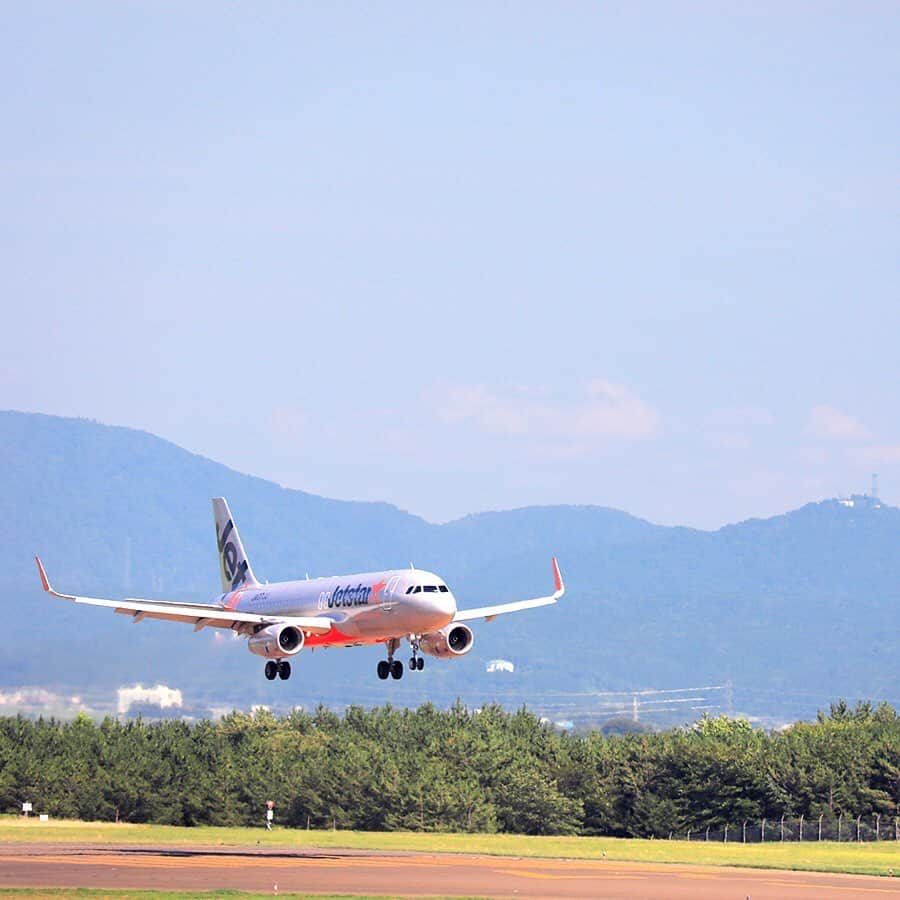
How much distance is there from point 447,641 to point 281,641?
9.57 meters

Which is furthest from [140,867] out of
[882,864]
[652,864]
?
[882,864]

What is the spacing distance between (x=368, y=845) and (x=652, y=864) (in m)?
31.9

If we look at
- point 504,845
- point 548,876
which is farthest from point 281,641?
point 504,845

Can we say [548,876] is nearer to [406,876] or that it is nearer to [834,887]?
[406,876]

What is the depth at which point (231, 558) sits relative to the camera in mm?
133375

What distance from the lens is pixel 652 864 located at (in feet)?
458

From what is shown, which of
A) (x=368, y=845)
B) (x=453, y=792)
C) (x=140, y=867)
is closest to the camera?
(x=140, y=867)

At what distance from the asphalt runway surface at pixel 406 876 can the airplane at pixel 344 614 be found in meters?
12.6

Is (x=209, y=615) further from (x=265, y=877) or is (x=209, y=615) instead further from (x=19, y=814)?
(x=19, y=814)

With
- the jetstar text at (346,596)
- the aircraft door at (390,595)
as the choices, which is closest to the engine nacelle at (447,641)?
the jetstar text at (346,596)

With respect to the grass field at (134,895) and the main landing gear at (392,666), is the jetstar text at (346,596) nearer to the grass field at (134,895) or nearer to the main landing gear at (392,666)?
the main landing gear at (392,666)

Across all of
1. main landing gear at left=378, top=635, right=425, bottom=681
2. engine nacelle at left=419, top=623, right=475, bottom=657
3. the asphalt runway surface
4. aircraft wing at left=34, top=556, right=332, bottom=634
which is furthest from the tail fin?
engine nacelle at left=419, top=623, right=475, bottom=657

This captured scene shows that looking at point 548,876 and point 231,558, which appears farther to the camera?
point 231,558

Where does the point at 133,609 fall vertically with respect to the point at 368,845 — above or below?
above
